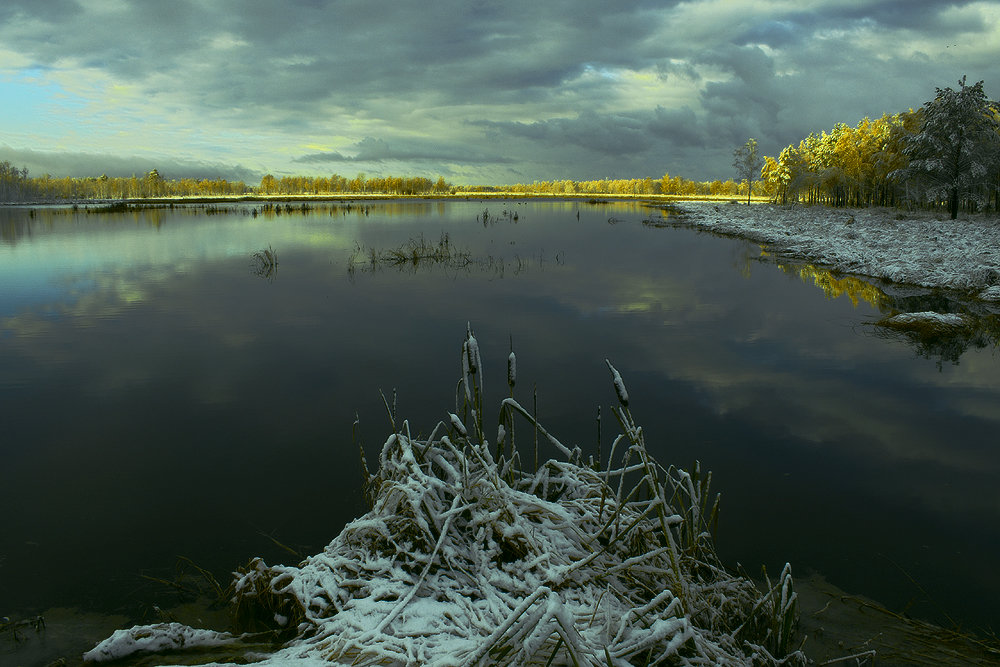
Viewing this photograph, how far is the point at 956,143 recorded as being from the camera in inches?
1686

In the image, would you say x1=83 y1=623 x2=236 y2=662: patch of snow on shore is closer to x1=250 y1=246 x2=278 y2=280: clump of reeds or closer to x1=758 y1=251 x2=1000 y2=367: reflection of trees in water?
x1=758 y1=251 x2=1000 y2=367: reflection of trees in water

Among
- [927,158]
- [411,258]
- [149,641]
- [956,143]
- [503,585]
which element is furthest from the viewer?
[927,158]

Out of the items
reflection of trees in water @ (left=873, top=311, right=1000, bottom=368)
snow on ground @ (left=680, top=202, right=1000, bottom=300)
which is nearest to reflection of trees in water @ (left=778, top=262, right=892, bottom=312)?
snow on ground @ (left=680, top=202, right=1000, bottom=300)

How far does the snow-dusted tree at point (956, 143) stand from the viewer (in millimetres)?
42656

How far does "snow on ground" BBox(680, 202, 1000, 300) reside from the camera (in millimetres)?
22347

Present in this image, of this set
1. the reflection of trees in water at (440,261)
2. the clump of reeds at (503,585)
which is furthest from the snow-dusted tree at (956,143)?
the clump of reeds at (503,585)

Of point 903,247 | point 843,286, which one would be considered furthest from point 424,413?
point 903,247

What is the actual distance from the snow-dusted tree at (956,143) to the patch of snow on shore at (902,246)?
3.47 metres

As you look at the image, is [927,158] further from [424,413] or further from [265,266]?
[424,413]

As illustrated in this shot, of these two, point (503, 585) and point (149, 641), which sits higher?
point (503, 585)

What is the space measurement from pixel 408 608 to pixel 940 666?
12.8ft

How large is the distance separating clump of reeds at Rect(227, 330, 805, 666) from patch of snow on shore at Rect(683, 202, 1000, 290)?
21532 mm

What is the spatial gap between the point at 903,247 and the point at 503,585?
114 feet

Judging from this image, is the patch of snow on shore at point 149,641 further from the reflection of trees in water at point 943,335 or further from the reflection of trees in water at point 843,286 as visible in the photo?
the reflection of trees in water at point 843,286
